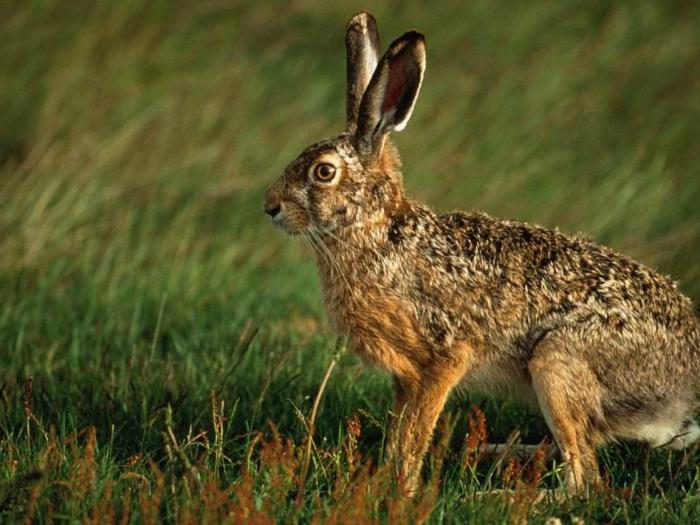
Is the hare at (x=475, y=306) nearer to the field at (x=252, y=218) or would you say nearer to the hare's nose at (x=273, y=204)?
the hare's nose at (x=273, y=204)

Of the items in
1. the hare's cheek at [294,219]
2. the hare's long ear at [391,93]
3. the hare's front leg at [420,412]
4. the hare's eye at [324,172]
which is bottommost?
the hare's front leg at [420,412]

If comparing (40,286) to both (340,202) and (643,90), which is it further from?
(643,90)

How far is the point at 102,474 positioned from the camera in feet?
15.8

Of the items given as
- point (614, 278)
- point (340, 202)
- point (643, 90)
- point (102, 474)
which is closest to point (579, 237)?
point (614, 278)

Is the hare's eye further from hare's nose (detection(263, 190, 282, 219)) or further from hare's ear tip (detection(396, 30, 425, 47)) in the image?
hare's ear tip (detection(396, 30, 425, 47))

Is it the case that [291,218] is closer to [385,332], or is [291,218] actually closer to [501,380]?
[385,332]

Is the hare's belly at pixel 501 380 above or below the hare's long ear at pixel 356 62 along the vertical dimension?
below

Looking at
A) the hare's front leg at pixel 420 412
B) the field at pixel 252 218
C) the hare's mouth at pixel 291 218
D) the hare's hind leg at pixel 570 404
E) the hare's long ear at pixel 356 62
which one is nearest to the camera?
the field at pixel 252 218

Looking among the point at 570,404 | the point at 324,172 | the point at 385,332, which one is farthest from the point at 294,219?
the point at 570,404

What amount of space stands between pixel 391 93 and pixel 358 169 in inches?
15.0

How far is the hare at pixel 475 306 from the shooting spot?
5262 mm

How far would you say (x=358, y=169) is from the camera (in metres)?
5.61

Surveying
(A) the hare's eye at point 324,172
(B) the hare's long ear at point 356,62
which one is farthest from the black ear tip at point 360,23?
(A) the hare's eye at point 324,172

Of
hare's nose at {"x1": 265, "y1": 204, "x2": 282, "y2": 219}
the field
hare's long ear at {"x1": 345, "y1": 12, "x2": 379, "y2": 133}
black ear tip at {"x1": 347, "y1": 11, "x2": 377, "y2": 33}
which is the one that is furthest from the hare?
black ear tip at {"x1": 347, "y1": 11, "x2": 377, "y2": 33}
